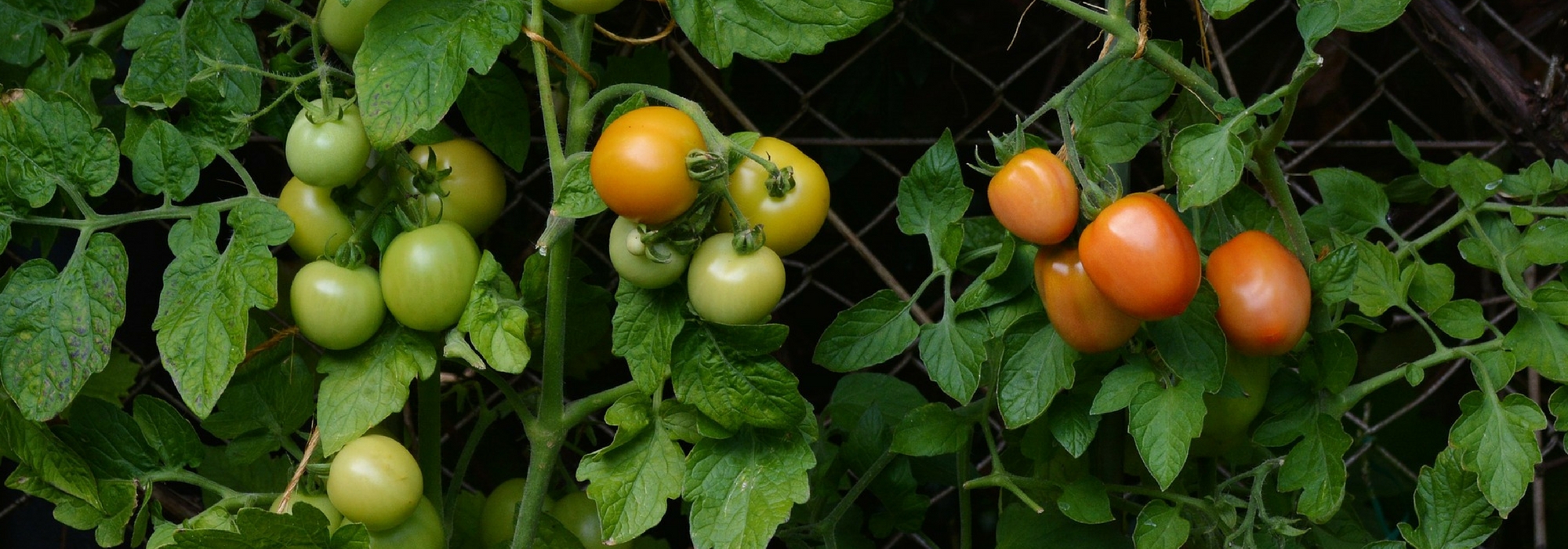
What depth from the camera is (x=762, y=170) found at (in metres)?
0.69

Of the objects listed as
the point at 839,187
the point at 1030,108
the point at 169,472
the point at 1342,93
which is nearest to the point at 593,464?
the point at 169,472

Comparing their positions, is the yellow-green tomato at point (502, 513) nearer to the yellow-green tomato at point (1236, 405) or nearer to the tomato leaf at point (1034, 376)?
the tomato leaf at point (1034, 376)

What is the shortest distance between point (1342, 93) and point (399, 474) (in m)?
1.42

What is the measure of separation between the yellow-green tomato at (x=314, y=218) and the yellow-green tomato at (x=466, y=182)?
66 mm

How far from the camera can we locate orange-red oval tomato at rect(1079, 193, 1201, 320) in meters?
0.63

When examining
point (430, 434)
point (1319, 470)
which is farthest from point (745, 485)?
point (1319, 470)

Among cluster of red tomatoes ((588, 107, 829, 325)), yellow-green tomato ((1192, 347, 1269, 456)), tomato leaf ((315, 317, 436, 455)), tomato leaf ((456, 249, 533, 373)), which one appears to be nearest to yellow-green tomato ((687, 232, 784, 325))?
cluster of red tomatoes ((588, 107, 829, 325))

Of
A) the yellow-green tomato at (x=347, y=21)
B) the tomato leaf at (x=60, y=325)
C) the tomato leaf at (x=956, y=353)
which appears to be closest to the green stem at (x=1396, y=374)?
the tomato leaf at (x=956, y=353)

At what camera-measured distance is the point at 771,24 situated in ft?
2.30

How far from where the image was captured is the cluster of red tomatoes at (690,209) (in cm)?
63

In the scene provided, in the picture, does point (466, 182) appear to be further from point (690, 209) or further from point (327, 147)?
point (690, 209)

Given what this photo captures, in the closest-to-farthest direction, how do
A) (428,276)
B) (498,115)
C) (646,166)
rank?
(646,166) → (428,276) → (498,115)

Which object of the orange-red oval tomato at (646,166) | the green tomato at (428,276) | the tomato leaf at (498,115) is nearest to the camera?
the orange-red oval tomato at (646,166)

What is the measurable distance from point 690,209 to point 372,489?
0.92 ft
